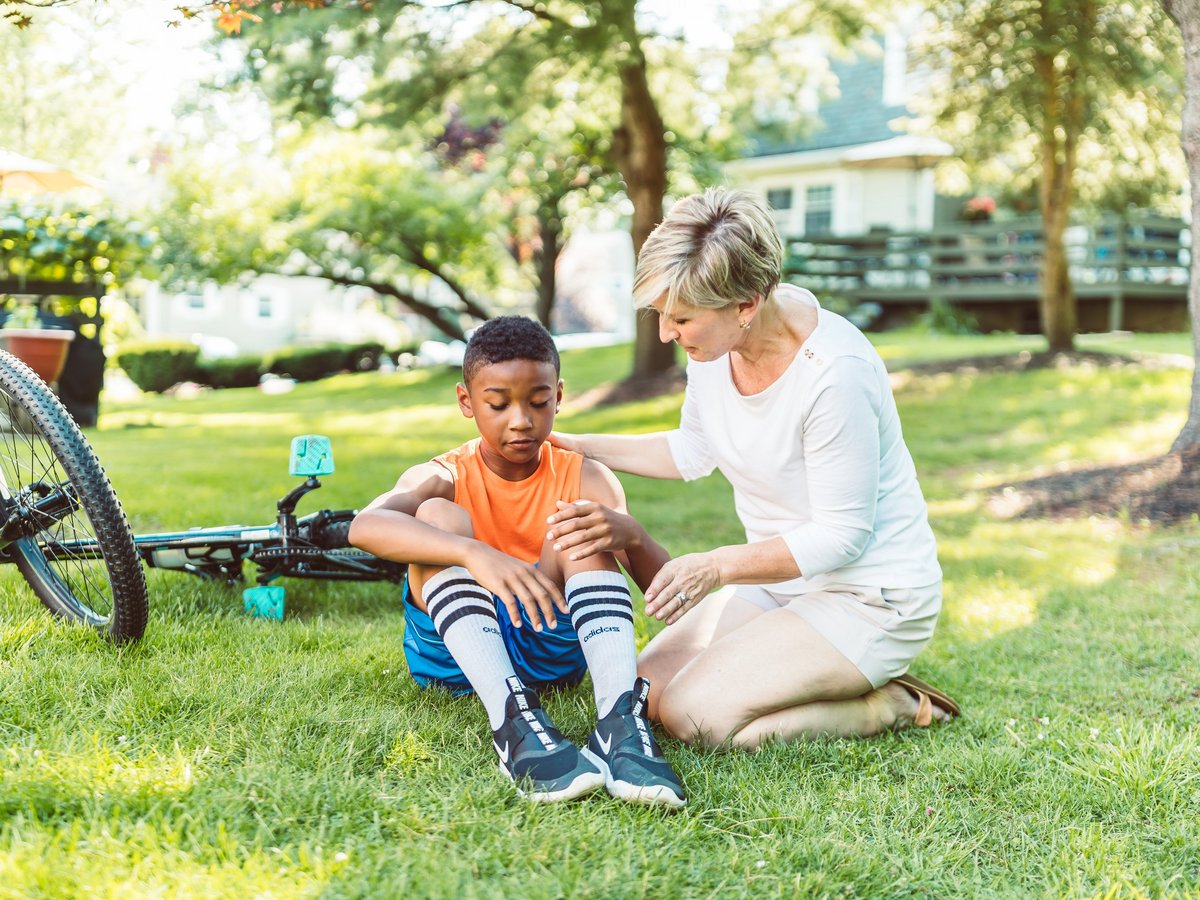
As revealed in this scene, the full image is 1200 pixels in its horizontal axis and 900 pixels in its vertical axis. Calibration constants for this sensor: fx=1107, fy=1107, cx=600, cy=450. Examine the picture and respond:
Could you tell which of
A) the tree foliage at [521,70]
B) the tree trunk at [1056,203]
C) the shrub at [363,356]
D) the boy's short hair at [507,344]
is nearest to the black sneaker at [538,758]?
the boy's short hair at [507,344]

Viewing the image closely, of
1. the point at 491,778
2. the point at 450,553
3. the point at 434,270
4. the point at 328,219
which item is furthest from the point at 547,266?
the point at 491,778

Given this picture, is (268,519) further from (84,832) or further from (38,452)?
(84,832)

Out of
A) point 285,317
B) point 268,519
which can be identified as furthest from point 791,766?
point 285,317

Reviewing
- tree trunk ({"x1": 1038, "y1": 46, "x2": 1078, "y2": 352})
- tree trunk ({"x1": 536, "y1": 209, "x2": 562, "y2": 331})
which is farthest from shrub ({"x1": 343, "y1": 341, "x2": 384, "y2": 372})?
tree trunk ({"x1": 1038, "y1": 46, "x2": 1078, "y2": 352})

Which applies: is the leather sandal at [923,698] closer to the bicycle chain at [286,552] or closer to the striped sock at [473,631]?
the striped sock at [473,631]

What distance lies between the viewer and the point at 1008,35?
10.6 metres

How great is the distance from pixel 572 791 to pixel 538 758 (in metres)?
0.10

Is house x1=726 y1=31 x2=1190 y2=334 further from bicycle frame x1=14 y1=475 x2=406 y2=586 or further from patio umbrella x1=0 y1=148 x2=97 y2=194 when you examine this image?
bicycle frame x1=14 y1=475 x2=406 y2=586

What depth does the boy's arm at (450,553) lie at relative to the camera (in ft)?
7.88

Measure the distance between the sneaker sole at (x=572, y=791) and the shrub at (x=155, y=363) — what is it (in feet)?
58.2

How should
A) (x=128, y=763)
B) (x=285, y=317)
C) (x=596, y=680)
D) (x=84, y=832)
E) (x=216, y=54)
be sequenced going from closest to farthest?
1. (x=84, y=832)
2. (x=128, y=763)
3. (x=596, y=680)
4. (x=216, y=54)
5. (x=285, y=317)

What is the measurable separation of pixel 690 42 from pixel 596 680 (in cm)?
995

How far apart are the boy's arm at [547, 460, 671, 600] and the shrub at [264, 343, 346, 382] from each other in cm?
1833

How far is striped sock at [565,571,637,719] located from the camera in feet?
7.97
